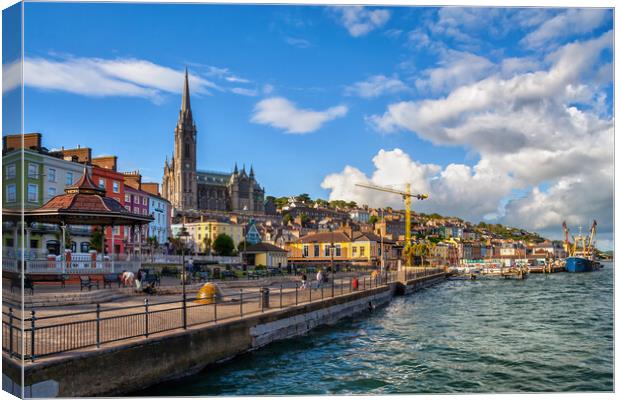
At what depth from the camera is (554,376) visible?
624 inches

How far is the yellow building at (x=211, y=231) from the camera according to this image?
354 feet

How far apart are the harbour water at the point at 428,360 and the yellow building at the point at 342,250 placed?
191 feet

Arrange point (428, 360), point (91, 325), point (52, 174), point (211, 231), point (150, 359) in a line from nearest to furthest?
point (150, 359)
point (91, 325)
point (428, 360)
point (52, 174)
point (211, 231)

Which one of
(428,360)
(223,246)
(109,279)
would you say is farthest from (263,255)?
(428,360)

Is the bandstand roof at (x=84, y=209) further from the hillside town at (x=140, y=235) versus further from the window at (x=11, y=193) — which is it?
the window at (x=11, y=193)

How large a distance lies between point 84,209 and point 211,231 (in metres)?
83.0

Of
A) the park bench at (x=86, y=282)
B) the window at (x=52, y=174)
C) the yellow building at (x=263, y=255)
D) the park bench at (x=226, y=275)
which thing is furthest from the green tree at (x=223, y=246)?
the park bench at (x=86, y=282)

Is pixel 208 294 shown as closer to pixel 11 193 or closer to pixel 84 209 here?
pixel 84 209

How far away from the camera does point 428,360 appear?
18.6 metres

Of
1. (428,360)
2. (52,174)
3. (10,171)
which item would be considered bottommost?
(428,360)

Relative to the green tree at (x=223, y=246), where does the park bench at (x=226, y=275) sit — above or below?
below

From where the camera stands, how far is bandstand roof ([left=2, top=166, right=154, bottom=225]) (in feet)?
81.7

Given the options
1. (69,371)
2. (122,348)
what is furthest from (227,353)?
(69,371)

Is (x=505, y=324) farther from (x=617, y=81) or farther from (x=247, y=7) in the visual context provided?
(x=247, y=7)
